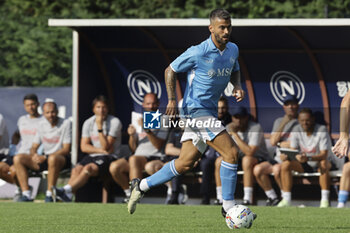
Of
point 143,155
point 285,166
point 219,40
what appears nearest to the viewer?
point 219,40

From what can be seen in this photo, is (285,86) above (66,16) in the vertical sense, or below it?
below

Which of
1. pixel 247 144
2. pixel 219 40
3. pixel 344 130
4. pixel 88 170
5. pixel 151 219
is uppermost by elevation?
pixel 219 40

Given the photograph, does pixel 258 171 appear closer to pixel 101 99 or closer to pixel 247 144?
pixel 247 144

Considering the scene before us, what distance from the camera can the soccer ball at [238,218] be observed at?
27.6 feet

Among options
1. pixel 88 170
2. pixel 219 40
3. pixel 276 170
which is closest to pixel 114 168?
pixel 88 170

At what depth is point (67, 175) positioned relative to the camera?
1505 cm

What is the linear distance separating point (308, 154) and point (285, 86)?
134cm

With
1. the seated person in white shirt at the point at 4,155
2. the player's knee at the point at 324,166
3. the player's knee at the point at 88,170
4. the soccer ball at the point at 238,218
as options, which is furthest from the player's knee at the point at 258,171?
the soccer ball at the point at 238,218

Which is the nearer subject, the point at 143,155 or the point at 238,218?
the point at 238,218

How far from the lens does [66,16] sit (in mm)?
22578

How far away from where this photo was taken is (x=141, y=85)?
569 inches

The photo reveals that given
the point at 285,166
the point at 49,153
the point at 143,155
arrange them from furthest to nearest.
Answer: the point at 49,153, the point at 143,155, the point at 285,166

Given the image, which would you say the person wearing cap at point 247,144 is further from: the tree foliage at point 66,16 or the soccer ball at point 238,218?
the tree foliage at point 66,16

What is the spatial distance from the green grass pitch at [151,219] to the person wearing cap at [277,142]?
1191mm
